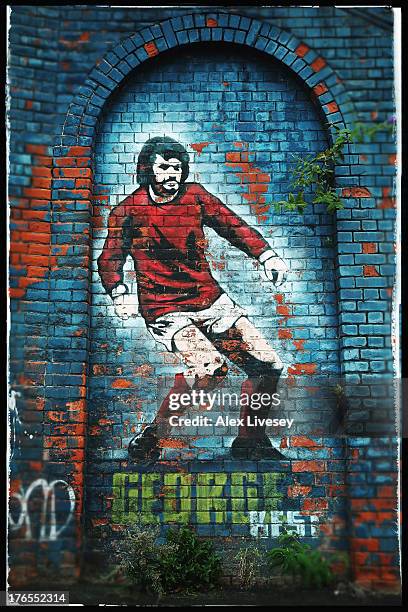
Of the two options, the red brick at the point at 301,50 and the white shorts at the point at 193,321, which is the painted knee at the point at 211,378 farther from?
the red brick at the point at 301,50

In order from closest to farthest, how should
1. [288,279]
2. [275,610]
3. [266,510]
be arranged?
[275,610] → [266,510] → [288,279]

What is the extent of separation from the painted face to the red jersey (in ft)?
0.24

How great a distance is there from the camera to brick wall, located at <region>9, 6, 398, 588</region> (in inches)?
169

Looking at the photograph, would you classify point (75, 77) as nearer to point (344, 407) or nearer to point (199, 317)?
point (199, 317)

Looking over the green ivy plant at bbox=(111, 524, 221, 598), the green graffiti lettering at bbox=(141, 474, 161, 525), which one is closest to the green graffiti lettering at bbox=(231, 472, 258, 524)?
the green ivy plant at bbox=(111, 524, 221, 598)

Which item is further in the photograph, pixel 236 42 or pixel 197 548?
pixel 236 42

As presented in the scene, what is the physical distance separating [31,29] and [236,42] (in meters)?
1.61

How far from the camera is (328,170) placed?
4570 millimetres

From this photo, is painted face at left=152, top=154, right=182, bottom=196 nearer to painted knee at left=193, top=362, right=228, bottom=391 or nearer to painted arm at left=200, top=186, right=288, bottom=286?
painted arm at left=200, top=186, right=288, bottom=286

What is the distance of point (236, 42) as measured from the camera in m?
4.75

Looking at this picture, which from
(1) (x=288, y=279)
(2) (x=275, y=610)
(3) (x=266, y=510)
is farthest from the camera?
(1) (x=288, y=279)

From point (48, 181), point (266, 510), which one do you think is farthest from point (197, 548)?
point (48, 181)

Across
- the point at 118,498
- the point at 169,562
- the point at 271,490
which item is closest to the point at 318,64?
the point at 271,490

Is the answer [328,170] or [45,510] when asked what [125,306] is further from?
[328,170]
